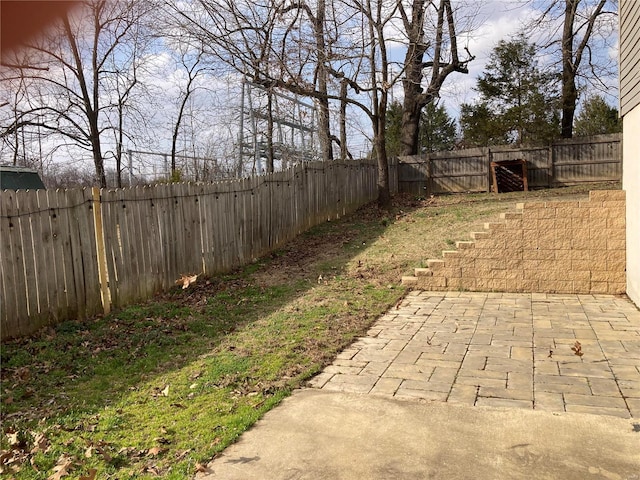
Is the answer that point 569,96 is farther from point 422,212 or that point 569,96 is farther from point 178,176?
point 178,176

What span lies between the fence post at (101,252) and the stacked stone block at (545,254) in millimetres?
4614

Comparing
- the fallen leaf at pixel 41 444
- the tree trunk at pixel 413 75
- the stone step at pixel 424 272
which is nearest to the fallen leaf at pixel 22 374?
the fallen leaf at pixel 41 444

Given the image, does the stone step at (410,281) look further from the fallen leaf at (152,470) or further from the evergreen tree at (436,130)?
the evergreen tree at (436,130)

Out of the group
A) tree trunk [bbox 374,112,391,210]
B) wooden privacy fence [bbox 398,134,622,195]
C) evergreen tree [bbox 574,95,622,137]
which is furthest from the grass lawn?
evergreen tree [bbox 574,95,622,137]

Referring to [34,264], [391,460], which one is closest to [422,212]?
[34,264]

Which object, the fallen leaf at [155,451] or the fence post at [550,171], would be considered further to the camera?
Answer: the fence post at [550,171]

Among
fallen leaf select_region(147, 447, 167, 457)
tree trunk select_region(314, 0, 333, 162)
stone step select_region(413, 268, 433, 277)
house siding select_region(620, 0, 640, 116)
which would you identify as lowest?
fallen leaf select_region(147, 447, 167, 457)

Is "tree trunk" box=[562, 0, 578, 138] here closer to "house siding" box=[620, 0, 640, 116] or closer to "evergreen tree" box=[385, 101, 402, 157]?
"evergreen tree" box=[385, 101, 402, 157]

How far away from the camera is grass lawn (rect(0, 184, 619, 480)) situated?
3.21 meters

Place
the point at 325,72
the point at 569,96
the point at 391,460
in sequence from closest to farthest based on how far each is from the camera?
the point at 391,460
the point at 325,72
the point at 569,96

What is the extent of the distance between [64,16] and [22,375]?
469cm

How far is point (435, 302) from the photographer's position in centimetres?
742

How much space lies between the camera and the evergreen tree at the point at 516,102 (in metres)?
18.8

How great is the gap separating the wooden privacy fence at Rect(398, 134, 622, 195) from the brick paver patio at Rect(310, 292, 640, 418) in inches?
456
